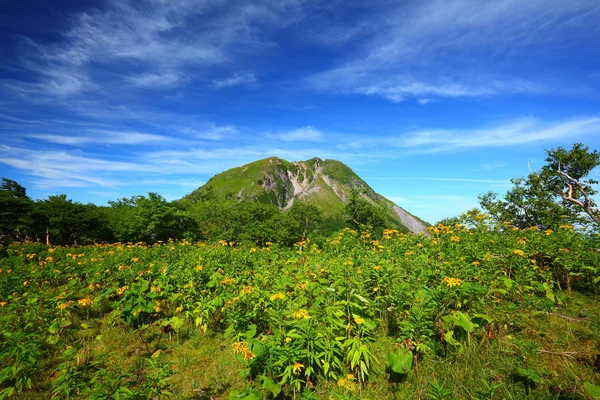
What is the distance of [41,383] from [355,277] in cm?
556

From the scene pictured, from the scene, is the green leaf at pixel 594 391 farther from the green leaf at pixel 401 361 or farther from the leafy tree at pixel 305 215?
the leafy tree at pixel 305 215

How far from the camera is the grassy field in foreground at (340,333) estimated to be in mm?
3299

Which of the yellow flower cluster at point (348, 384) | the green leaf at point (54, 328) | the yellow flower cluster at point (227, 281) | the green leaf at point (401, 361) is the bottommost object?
the yellow flower cluster at point (348, 384)

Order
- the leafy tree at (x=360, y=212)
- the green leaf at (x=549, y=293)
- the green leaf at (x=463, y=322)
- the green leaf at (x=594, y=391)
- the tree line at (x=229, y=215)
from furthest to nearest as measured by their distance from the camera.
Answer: the leafy tree at (x=360, y=212) → the tree line at (x=229, y=215) → the green leaf at (x=549, y=293) → the green leaf at (x=463, y=322) → the green leaf at (x=594, y=391)

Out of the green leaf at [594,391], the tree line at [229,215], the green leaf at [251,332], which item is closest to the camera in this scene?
the green leaf at [594,391]

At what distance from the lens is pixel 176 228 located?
2180 inches

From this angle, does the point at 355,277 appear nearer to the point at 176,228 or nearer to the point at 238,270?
the point at 238,270

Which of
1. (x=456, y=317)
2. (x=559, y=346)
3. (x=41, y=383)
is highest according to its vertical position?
(x=456, y=317)

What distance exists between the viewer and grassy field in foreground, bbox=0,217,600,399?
130 inches

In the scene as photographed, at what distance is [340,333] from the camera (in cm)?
412

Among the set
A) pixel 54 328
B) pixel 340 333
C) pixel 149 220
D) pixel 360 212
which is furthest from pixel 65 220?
pixel 360 212

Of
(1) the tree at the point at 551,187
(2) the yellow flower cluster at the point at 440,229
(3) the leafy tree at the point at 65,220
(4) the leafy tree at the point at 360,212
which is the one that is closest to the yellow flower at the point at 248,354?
(2) the yellow flower cluster at the point at 440,229

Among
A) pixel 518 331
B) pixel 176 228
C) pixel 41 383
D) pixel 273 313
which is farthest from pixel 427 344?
pixel 176 228

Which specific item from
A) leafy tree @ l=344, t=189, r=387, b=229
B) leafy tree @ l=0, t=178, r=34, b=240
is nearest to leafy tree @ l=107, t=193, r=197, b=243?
leafy tree @ l=0, t=178, r=34, b=240
